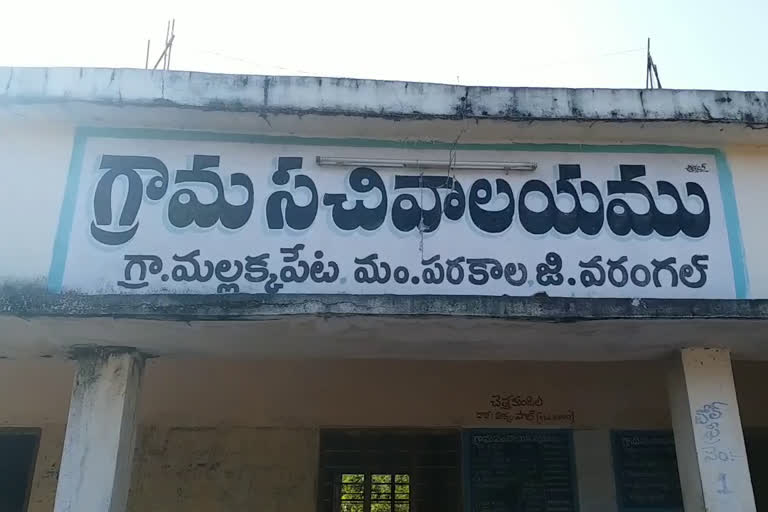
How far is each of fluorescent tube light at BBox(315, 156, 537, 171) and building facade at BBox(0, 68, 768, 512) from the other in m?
0.01

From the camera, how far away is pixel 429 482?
573 centimetres

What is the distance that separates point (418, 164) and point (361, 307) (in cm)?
95

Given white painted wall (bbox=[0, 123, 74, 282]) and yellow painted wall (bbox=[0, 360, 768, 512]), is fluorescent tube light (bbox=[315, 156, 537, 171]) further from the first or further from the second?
yellow painted wall (bbox=[0, 360, 768, 512])

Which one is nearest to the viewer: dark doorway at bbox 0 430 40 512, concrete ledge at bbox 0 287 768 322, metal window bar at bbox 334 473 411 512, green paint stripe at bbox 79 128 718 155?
concrete ledge at bbox 0 287 768 322

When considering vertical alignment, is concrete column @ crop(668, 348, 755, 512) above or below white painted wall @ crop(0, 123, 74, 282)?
below

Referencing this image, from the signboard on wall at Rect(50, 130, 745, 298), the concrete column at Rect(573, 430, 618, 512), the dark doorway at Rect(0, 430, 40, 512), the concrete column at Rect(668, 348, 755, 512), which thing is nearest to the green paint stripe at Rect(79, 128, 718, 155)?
the signboard on wall at Rect(50, 130, 745, 298)

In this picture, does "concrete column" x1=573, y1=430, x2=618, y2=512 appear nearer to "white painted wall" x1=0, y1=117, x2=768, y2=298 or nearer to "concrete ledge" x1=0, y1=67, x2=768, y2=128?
"white painted wall" x1=0, y1=117, x2=768, y2=298

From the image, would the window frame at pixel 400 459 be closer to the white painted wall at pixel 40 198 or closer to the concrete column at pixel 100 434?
the concrete column at pixel 100 434

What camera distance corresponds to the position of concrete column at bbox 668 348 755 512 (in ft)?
12.6

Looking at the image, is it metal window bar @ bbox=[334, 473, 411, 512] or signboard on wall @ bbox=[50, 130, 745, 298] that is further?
metal window bar @ bbox=[334, 473, 411, 512]

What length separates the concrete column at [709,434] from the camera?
3838 mm

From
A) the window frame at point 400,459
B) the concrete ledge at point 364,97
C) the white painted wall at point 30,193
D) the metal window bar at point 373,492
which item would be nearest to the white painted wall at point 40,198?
the white painted wall at point 30,193

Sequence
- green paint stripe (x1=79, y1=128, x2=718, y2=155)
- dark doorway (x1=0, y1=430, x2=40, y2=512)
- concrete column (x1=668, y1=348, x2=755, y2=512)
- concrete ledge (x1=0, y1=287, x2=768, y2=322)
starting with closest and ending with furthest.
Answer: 1. concrete ledge (x1=0, y1=287, x2=768, y2=322)
2. concrete column (x1=668, y1=348, x2=755, y2=512)
3. green paint stripe (x1=79, y1=128, x2=718, y2=155)
4. dark doorway (x1=0, y1=430, x2=40, y2=512)

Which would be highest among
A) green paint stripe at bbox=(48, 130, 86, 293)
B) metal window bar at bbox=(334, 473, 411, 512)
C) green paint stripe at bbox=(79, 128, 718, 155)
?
green paint stripe at bbox=(79, 128, 718, 155)
